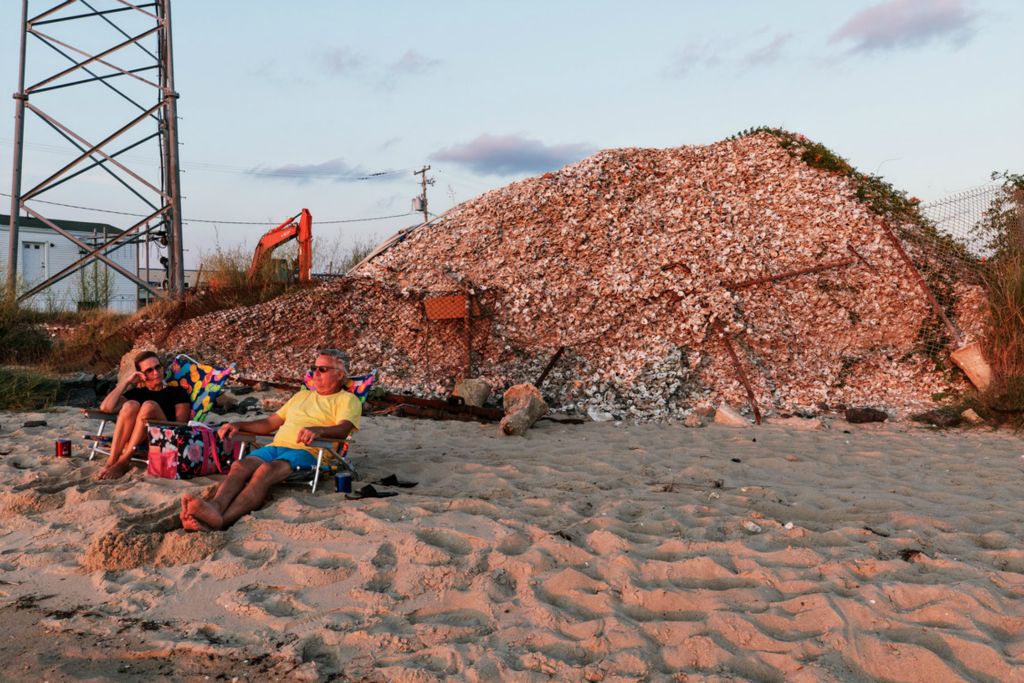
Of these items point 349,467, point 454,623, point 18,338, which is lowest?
point 454,623

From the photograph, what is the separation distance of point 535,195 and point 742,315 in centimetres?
467

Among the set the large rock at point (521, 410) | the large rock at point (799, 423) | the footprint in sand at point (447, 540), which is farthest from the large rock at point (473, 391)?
the footprint in sand at point (447, 540)

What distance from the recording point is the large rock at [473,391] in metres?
9.63

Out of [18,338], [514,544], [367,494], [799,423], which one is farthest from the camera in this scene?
[18,338]

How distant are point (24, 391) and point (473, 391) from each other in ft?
17.4

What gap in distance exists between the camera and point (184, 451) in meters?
5.39

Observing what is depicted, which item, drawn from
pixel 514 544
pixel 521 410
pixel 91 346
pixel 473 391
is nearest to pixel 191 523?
pixel 514 544

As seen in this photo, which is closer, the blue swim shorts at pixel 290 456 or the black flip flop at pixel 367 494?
the black flip flop at pixel 367 494

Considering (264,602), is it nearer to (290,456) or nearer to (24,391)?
(290,456)

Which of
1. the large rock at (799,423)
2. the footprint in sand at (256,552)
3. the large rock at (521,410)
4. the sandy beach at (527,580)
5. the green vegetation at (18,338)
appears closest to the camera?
the sandy beach at (527,580)

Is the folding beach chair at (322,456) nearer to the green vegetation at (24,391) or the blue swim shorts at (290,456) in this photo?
the blue swim shorts at (290,456)

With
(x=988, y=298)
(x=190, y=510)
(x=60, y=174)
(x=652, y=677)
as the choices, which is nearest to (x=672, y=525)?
(x=652, y=677)

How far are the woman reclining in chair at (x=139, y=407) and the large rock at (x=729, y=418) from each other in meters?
5.74

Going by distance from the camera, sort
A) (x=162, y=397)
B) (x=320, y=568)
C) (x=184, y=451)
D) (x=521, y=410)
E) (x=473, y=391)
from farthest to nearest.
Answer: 1. (x=473, y=391)
2. (x=521, y=410)
3. (x=162, y=397)
4. (x=184, y=451)
5. (x=320, y=568)
